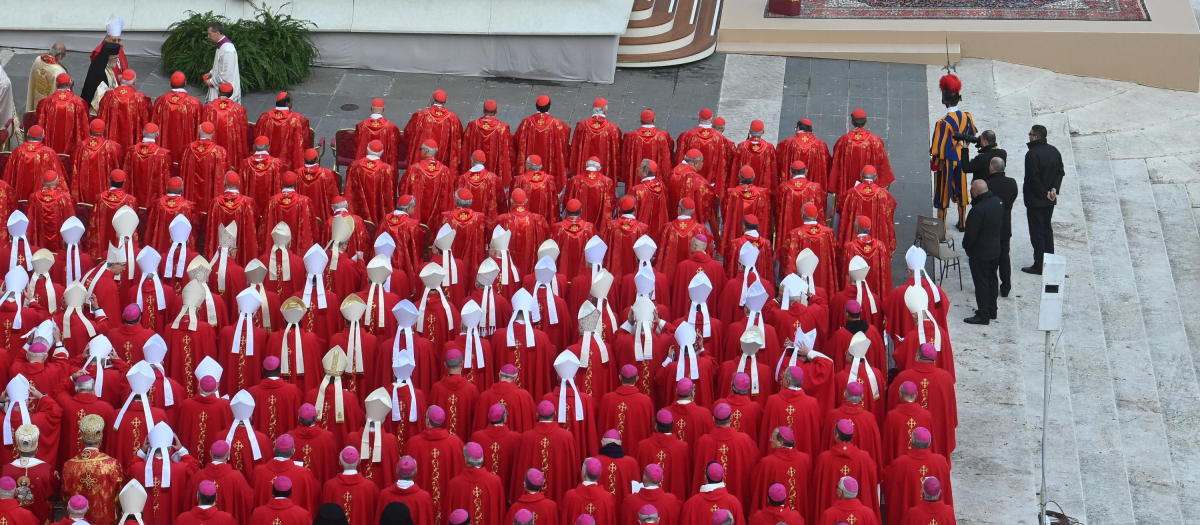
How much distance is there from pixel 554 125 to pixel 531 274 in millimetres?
3145

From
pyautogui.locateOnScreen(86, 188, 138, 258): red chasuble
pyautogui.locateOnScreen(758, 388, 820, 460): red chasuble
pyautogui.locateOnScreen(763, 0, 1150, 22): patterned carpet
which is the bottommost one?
pyautogui.locateOnScreen(758, 388, 820, 460): red chasuble

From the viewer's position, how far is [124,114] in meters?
16.4

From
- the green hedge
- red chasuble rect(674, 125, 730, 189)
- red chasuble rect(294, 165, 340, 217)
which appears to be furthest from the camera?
the green hedge

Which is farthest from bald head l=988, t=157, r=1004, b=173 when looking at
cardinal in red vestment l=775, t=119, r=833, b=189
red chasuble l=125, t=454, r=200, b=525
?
red chasuble l=125, t=454, r=200, b=525

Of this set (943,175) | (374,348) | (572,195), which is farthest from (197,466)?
(943,175)

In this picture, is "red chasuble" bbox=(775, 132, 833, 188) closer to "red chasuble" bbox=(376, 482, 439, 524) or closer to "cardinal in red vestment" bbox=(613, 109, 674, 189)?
"cardinal in red vestment" bbox=(613, 109, 674, 189)

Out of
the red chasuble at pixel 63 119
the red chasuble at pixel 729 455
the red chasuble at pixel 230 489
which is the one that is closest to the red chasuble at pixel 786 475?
the red chasuble at pixel 729 455

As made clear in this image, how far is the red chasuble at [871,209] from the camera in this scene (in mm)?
14695

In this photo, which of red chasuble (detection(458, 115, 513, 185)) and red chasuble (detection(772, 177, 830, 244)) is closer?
red chasuble (detection(772, 177, 830, 244))

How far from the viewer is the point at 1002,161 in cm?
1513

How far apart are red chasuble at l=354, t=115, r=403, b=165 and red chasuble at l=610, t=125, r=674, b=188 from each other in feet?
7.26

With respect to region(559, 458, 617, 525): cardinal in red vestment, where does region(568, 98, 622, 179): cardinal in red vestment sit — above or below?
above

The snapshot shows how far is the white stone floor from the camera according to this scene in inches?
494

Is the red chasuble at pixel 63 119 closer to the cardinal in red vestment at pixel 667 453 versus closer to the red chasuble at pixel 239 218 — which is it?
the red chasuble at pixel 239 218
